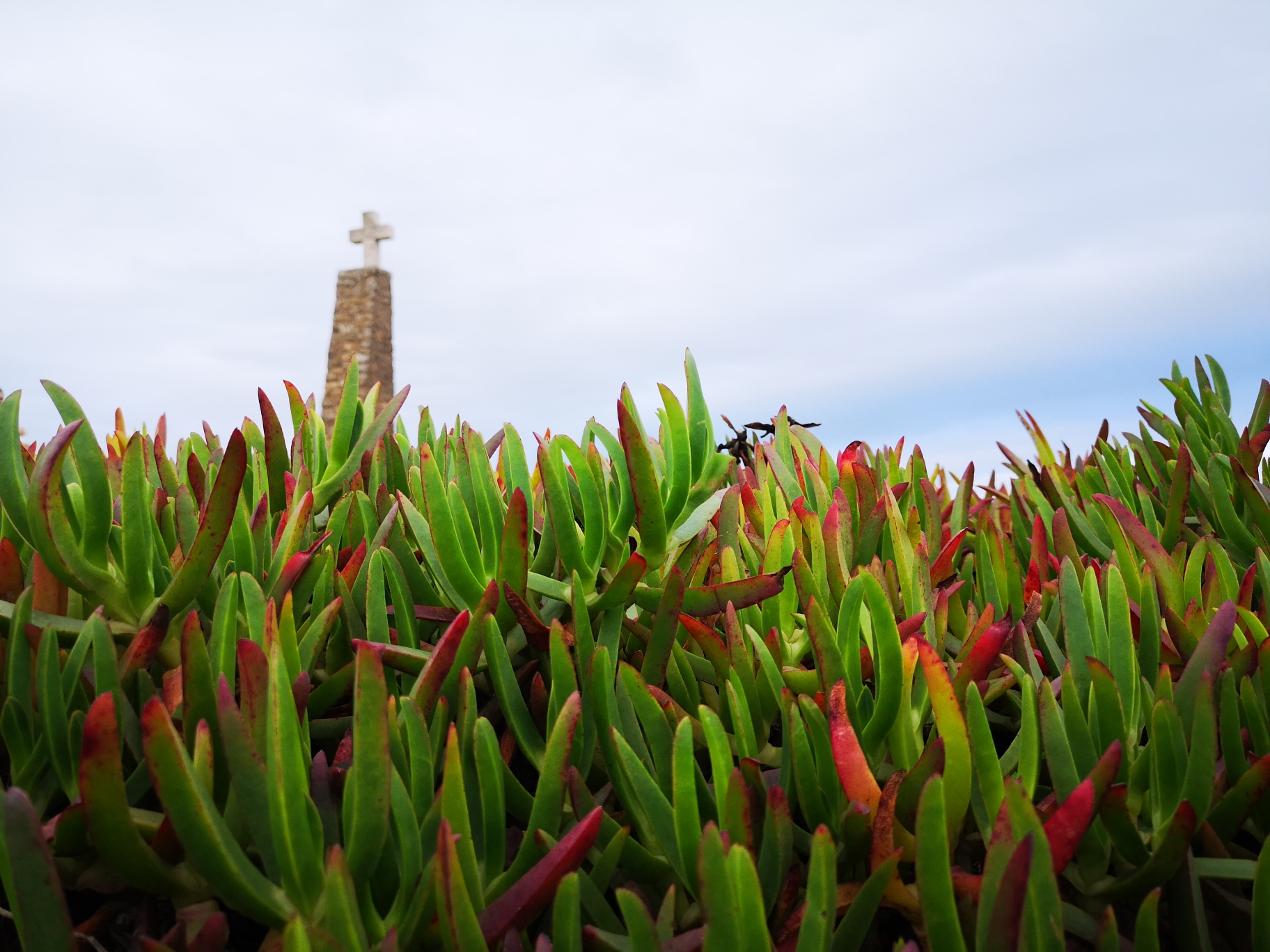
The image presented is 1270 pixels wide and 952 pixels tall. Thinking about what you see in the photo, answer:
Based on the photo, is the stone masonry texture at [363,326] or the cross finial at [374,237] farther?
the cross finial at [374,237]

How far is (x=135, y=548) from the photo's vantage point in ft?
2.72

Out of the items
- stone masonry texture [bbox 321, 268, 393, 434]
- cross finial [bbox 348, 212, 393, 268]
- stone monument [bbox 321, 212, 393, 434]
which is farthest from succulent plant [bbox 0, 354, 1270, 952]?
cross finial [bbox 348, 212, 393, 268]

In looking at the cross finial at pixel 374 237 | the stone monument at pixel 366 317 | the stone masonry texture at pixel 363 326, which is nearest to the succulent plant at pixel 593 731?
the stone monument at pixel 366 317

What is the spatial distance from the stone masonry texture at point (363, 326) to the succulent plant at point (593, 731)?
651 inches

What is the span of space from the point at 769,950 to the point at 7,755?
2.60 ft

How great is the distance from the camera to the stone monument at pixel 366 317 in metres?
16.8

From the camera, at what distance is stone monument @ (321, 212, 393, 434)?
16.8 meters

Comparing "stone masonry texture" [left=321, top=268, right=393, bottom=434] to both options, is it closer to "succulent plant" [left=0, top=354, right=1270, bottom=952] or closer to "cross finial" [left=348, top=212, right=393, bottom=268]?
"cross finial" [left=348, top=212, right=393, bottom=268]

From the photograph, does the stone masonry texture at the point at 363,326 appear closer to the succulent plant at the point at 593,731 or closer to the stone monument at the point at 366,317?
the stone monument at the point at 366,317

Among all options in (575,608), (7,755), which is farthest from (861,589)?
(7,755)

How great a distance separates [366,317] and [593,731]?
58.1 ft

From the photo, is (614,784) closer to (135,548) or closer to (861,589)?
(861,589)

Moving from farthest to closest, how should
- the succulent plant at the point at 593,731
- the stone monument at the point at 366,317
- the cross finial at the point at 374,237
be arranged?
the cross finial at the point at 374,237 → the stone monument at the point at 366,317 → the succulent plant at the point at 593,731

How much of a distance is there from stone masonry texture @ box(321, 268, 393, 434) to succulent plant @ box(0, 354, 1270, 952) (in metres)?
16.5
